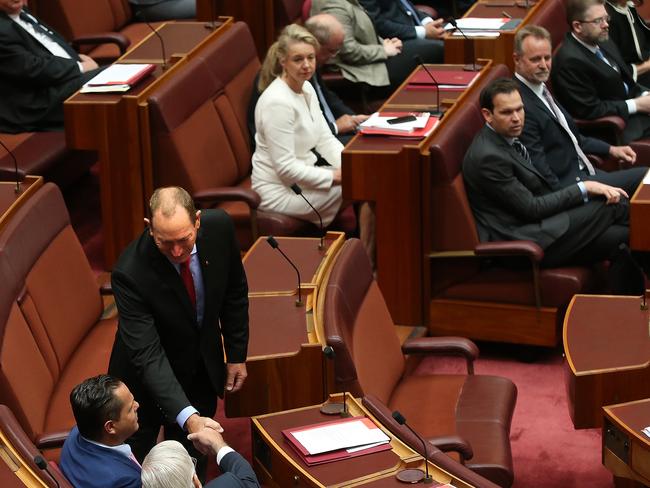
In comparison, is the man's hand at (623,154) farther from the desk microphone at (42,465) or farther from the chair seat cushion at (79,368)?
the desk microphone at (42,465)

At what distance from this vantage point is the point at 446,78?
9.68ft

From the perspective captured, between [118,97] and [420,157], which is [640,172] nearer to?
[420,157]

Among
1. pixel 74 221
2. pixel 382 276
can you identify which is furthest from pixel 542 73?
pixel 74 221

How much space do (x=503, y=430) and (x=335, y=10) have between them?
1505 millimetres

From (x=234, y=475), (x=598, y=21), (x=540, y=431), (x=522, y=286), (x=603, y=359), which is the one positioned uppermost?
(x=598, y=21)

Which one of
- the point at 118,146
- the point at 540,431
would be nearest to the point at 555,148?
the point at 540,431

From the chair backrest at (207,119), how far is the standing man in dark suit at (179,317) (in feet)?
2.63

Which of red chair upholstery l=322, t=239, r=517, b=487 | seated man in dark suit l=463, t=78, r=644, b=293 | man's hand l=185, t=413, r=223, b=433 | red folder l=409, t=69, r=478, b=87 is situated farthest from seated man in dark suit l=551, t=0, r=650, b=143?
man's hand l=185, t=413, r=223, b=433

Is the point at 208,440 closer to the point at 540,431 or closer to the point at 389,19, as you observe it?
the point at 540,431

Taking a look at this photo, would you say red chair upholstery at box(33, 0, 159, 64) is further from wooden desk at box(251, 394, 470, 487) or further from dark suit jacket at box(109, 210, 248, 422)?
wooden desk at box(251, 394, 470, 487)

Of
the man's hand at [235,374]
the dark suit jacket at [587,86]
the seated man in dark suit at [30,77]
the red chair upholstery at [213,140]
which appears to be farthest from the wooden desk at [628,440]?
the seated man in dark suit at [30,77]

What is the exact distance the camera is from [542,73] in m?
2.78

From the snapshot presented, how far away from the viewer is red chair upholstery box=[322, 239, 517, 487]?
1.91m

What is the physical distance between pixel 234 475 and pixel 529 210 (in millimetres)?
1131
